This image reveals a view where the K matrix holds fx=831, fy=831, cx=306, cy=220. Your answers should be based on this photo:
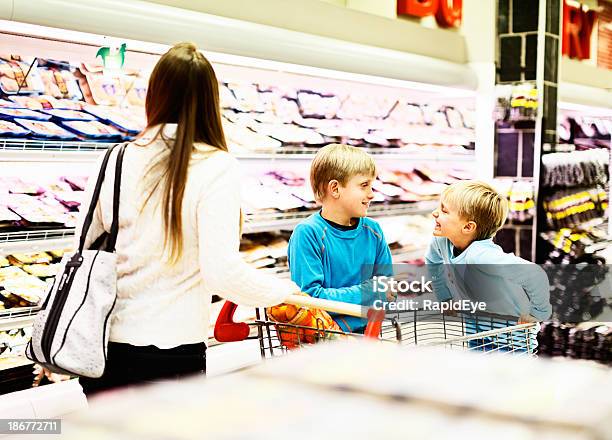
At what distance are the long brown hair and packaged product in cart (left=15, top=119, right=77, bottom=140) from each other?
154 centimetres

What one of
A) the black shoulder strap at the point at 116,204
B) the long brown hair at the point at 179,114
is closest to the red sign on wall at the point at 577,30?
the long brown hair at the point at 179,114

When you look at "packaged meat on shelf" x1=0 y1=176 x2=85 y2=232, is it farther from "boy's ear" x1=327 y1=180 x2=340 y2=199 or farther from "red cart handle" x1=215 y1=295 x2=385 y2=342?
"red cart handle" x1=215 y1=295 x2=385 y2=342

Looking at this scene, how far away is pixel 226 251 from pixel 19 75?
2126 millimetres

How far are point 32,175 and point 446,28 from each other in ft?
11.3

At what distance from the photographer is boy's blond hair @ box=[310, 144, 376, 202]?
293 centimetres

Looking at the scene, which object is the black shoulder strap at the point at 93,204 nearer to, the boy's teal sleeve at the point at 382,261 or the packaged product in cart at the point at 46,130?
the boy's teal sleeve at the point at 382,261

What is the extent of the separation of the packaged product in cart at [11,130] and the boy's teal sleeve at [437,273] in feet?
5.79

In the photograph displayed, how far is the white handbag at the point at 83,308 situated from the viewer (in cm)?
198

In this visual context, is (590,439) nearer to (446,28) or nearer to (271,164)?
(271,164)

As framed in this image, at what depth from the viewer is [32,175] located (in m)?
3.94

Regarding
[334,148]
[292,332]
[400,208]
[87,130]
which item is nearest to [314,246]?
[334,148]

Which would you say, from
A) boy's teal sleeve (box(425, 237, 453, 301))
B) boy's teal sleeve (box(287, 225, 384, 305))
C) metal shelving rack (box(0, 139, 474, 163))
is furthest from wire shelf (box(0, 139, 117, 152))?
boy's teal sleeve (box(425, 237, 453, 301))

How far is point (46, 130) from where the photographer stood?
3.52m

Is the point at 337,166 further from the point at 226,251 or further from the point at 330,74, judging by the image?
the point at 330,74
